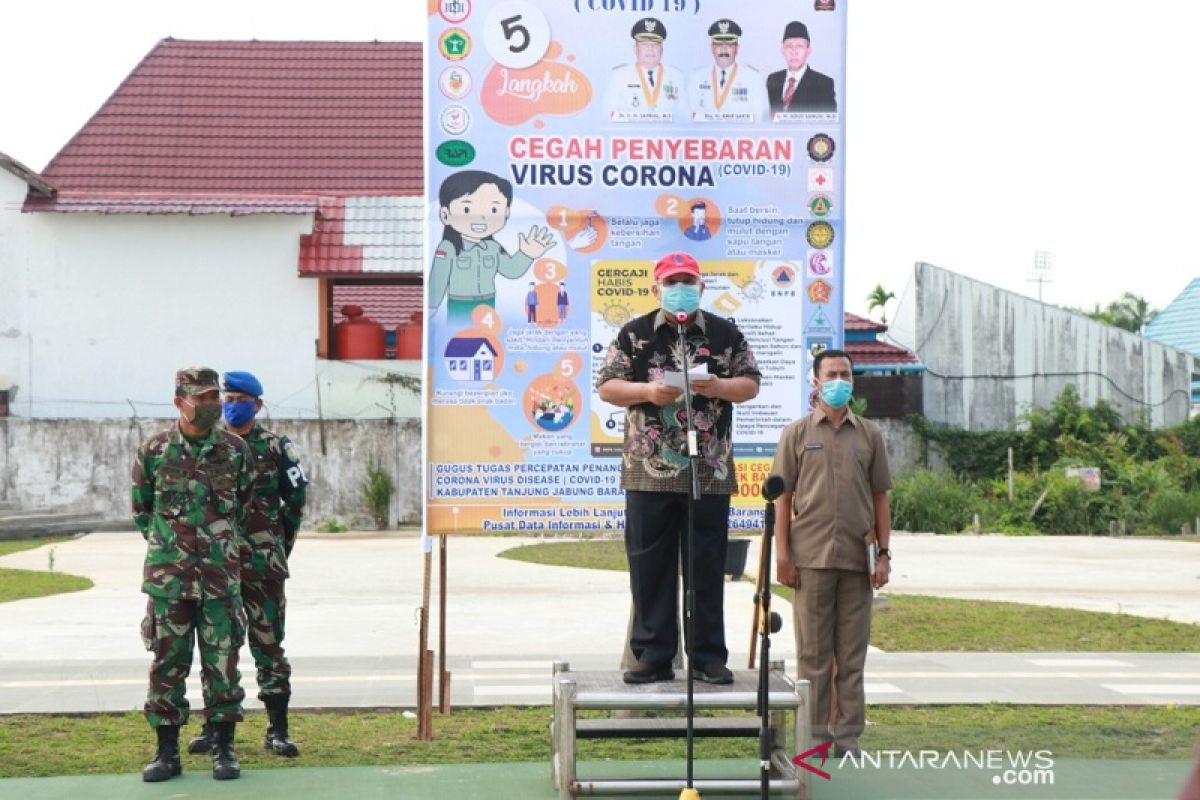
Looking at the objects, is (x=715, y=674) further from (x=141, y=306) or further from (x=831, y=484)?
(x=141, y=306)

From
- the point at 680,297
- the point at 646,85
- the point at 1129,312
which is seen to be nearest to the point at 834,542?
the point at 680,297

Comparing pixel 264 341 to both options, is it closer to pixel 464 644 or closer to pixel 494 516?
pixel 464 644

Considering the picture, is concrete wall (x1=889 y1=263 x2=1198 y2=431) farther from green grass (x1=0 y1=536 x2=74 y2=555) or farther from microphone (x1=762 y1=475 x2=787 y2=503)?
microphone (x1=762 y1=475 x2=787 y2=503)

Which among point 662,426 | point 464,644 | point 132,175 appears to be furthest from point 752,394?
point 132,175

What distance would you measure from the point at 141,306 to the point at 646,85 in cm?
2029

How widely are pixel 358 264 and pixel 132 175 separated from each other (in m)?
6.47

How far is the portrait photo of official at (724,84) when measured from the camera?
805cm

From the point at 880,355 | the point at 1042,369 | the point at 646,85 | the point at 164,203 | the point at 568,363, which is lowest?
the point at 568,363

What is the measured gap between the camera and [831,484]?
7273 mm

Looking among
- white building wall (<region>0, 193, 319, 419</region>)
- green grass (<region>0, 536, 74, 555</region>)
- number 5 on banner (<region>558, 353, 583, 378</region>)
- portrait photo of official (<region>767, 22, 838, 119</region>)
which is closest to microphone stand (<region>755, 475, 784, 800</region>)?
number 5 on banner (<region>558, 353, 583, 378</region>)

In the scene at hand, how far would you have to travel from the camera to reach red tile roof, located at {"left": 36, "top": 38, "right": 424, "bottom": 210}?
29.9 m

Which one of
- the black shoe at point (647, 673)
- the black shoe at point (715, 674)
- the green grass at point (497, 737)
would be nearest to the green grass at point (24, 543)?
the green grass at point (497, 737)

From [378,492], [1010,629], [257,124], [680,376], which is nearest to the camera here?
[680,376]

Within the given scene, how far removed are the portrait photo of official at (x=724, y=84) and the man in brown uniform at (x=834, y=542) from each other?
1501 mm
